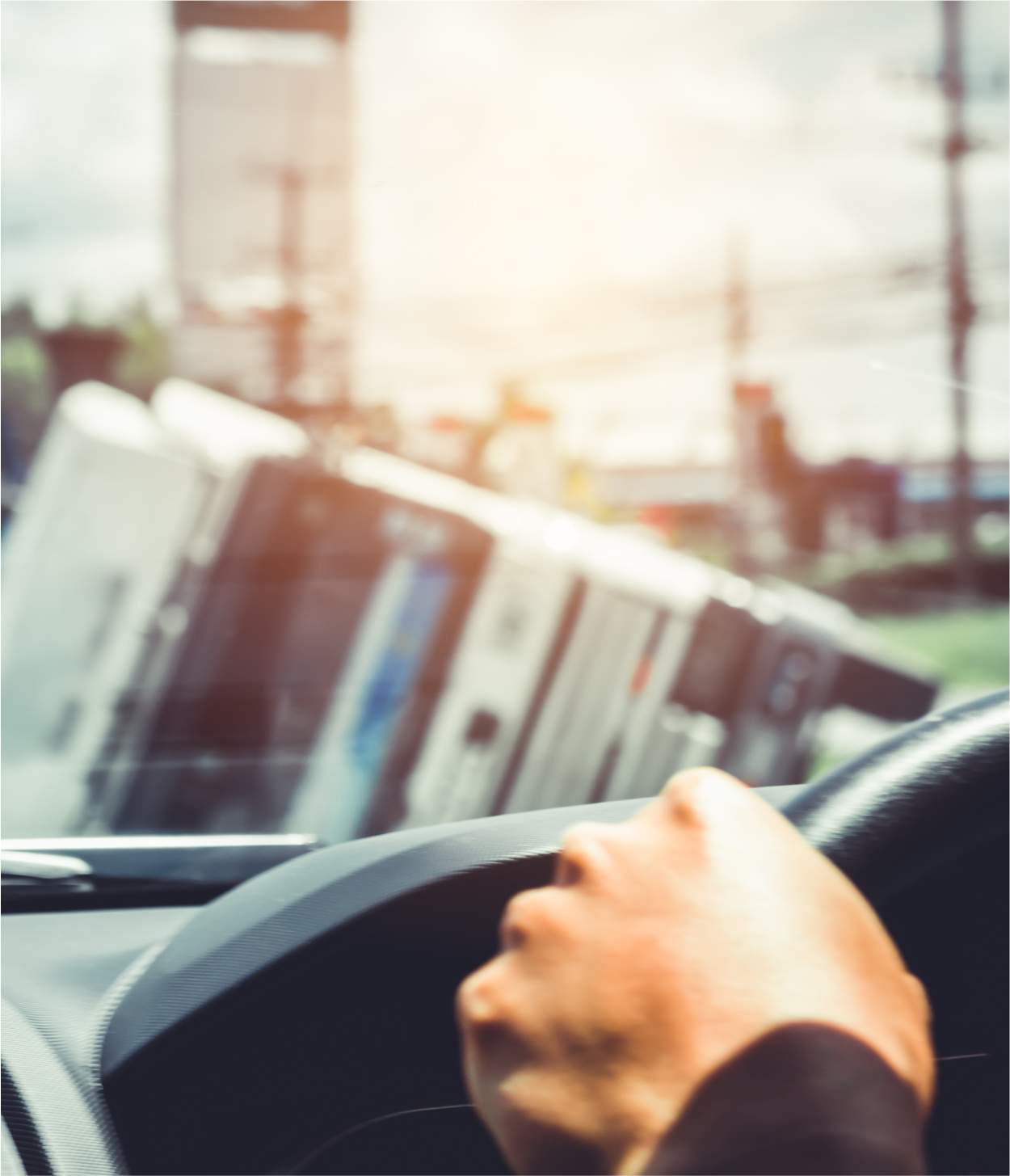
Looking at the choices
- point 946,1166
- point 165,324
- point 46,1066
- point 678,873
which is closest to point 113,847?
point 46,1066

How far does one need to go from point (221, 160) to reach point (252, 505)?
4.01 m

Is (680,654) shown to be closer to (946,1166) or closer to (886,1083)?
(946,1166)

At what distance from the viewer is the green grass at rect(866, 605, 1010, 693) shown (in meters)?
11.0

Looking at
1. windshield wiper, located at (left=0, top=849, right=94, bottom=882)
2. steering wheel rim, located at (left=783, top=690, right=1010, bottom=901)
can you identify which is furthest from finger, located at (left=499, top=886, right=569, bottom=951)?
windshield wiper, located at (left=0, top=849, right=94, bottom=882)

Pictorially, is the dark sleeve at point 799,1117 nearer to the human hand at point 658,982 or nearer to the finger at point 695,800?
the human hand at point 658,982

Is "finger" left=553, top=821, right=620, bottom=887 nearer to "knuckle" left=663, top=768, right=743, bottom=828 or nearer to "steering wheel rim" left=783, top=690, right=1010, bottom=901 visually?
"knuckle" left=663, top=768, right=743, bottom=828

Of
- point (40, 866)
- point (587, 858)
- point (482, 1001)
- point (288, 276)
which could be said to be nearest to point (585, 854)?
point (587, 858)

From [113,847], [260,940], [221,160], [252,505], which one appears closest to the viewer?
[260,940]

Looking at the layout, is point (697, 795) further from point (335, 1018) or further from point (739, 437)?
point (739, 437)

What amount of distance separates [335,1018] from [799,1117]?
2.23 ft

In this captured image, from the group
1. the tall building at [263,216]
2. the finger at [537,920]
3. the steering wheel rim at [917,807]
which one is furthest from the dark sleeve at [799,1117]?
the tall building at [263,216]

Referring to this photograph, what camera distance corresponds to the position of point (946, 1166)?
4.14 feet

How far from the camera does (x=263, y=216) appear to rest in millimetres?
9094

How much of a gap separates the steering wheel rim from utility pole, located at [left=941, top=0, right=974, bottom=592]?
465mm
